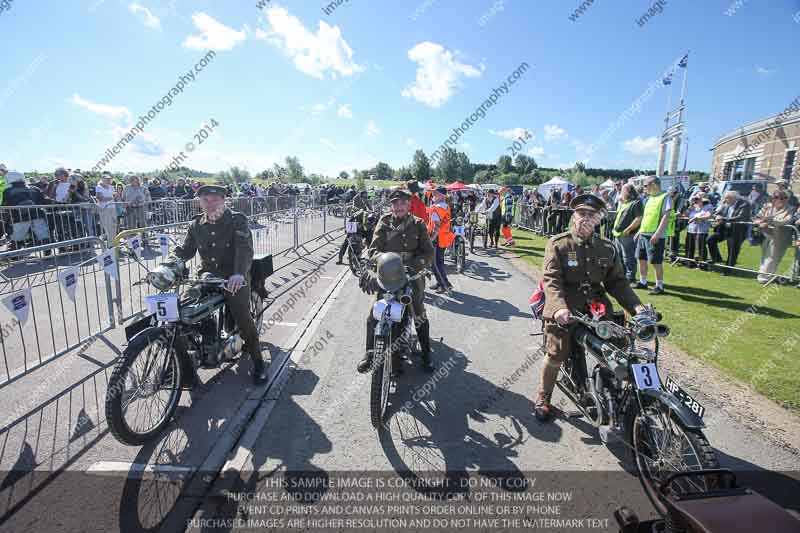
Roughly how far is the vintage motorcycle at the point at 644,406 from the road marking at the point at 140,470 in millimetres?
3126

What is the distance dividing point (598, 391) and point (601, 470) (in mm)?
573

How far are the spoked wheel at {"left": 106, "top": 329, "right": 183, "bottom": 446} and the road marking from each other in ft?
0.56

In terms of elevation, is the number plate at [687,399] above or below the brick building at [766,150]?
below

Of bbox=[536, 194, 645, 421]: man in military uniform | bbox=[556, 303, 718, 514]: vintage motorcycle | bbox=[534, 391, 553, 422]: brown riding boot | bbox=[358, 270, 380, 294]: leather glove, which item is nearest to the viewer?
bbox=[556, 303, 718, 514]: vintage motorcycle

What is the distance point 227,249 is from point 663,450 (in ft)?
13.7

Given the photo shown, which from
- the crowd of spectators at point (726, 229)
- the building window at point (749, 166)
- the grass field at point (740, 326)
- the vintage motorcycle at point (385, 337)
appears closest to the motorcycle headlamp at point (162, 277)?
the vintage motorcycle at point (385, 337)

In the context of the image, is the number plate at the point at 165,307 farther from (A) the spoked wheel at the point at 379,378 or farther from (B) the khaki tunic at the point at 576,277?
(B) the khaki tunic at the point at 576,277

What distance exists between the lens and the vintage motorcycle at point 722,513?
5.48 feet

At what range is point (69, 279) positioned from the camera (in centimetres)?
443

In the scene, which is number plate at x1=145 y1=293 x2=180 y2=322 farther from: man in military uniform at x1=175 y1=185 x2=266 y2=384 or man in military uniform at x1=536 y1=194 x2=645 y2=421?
man in military uniform at x1=536 y1=194 x2=645 y2=421

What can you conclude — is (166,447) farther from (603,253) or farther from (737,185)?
(737,185)

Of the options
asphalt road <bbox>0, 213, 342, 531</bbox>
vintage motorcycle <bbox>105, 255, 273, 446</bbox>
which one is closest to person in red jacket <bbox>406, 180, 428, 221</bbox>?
asphalt road <bbox>0, 213, 342, 531</bbox>

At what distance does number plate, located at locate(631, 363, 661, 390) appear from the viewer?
2.74 m

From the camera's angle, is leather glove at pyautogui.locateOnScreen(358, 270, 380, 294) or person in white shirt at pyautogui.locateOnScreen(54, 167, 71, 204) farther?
person in white shirt at pyautogui.locateOnScreen(54, 167, 71, 204)
